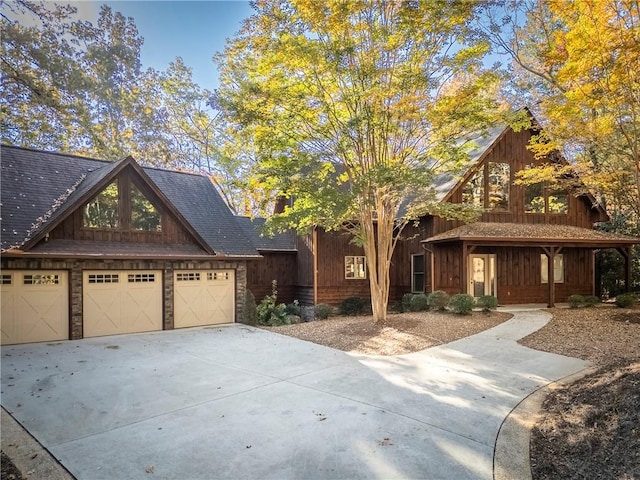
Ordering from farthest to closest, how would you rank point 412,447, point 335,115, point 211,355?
point 335,115
point 211,355
point 412,447

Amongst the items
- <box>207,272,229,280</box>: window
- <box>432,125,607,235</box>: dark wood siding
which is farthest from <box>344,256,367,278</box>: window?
<box>207,272,229,280</box>: window

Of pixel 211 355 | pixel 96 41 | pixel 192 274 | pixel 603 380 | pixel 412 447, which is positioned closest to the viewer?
pixel 412 447

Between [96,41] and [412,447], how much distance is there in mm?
26086

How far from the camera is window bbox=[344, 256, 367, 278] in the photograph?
54.0 ft

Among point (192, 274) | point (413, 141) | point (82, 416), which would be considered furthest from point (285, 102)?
point (82, 416)

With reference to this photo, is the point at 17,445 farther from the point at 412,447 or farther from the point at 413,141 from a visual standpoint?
the point at 413,141

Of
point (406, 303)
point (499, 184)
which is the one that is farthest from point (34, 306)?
point (499, 184)

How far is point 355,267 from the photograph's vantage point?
1661 cm

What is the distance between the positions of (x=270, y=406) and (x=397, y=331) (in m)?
5.68

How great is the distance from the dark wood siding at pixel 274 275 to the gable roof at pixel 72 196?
267 centimetres

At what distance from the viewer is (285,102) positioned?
1035 centimetres

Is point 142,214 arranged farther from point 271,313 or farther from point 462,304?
point 462,304

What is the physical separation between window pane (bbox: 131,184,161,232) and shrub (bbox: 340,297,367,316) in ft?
23.6

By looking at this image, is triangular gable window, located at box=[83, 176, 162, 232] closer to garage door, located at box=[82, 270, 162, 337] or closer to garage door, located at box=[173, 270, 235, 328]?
garage door, located at box=[82, 270, 162, 337]
